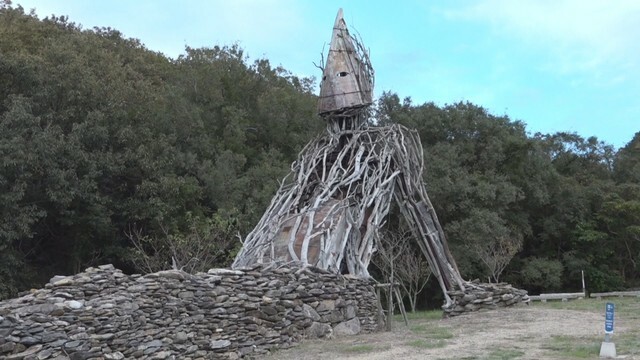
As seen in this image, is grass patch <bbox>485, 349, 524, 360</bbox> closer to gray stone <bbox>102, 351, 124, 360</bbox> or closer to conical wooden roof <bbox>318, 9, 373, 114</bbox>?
gray stone <bbox>102, 351, 124, 360</bbox>

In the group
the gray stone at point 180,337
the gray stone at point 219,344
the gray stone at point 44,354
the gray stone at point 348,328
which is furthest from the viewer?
the gray stone at point 348,328

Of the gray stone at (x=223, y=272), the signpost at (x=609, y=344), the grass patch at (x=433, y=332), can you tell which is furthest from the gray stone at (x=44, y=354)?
the signpost at (x=609, y=344)

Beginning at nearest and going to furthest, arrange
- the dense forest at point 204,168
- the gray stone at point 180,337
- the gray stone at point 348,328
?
the gray stone at point 180,337 → the gray stone at point 348,328 → the dense forest at point 204,168

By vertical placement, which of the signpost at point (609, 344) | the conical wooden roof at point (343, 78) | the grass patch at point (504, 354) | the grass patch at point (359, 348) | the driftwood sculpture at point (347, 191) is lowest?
the grass patch at point (359, 348)

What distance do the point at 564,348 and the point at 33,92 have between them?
60.3ft

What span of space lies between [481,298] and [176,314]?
9.67 m

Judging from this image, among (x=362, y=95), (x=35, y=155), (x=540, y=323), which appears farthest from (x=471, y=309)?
(x=35, y=155)

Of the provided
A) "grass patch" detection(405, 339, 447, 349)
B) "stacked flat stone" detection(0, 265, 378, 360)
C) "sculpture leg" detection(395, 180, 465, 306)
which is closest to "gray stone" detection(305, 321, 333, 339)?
"stacked flat stone" detection(0, 265, 378, 360)

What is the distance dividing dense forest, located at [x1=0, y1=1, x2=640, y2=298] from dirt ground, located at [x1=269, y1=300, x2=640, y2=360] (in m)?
6.98

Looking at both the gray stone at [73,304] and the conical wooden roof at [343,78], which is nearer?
the gray stone at [73,304]

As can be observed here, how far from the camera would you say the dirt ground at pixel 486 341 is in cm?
850

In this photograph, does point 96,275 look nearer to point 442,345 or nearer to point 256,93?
point 442,345

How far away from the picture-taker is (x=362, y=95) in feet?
53.8

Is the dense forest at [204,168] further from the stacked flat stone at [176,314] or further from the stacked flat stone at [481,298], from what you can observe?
the stacked flat stone at [176,314]
